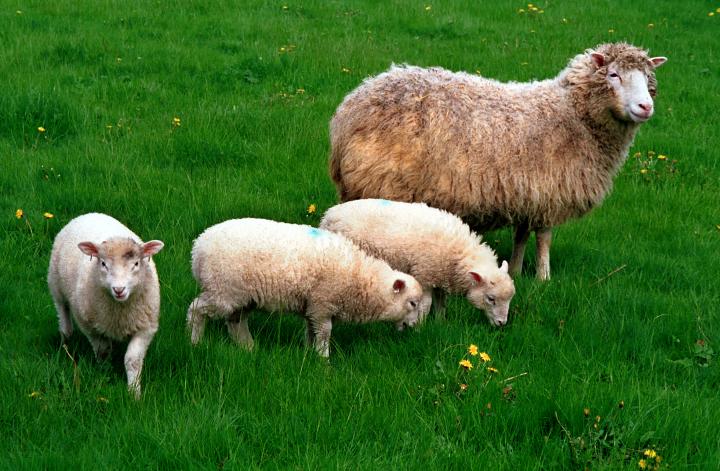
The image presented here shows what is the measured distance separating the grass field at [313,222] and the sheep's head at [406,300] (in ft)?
0.45

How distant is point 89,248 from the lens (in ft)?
13.1

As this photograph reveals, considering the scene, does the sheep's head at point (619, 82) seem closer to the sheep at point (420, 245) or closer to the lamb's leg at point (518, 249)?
the lamb's leg at point (518, 249)

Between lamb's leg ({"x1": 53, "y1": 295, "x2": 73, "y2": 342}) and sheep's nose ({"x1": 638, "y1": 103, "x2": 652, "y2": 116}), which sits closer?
lamb's leg ({"x1": 53, "y1": 295, "x2": 73, "y2": 342})

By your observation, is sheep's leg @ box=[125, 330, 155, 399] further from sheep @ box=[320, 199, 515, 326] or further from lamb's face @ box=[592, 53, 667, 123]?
lamb's face @ box=[592, 53, 667, 123]

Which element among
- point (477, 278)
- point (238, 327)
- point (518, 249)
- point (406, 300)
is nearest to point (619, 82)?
point (518, 249)

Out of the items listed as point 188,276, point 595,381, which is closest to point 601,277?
point 595,381

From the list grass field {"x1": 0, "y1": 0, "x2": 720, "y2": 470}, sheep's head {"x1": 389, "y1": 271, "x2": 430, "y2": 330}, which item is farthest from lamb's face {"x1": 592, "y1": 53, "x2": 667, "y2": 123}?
sheep's head {"x1": 389, "y1": 271, "x2": 430, "y2": 330}

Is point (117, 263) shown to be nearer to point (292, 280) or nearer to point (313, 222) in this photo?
point (292, 280)

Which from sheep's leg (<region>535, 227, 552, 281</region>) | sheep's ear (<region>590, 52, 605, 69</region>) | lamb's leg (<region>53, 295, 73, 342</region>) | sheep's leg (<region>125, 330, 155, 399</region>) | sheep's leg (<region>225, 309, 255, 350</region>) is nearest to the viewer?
sheep's leg (<region>125, 330, 155, 399</region>)

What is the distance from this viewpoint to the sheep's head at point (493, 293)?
5.07 m

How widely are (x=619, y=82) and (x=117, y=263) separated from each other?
145 inches

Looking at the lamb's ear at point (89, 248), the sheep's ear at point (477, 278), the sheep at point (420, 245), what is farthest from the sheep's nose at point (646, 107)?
the lamb's ear at point (89, 248)

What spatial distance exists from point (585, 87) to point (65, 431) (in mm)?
4200

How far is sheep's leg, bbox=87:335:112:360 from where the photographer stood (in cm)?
437
